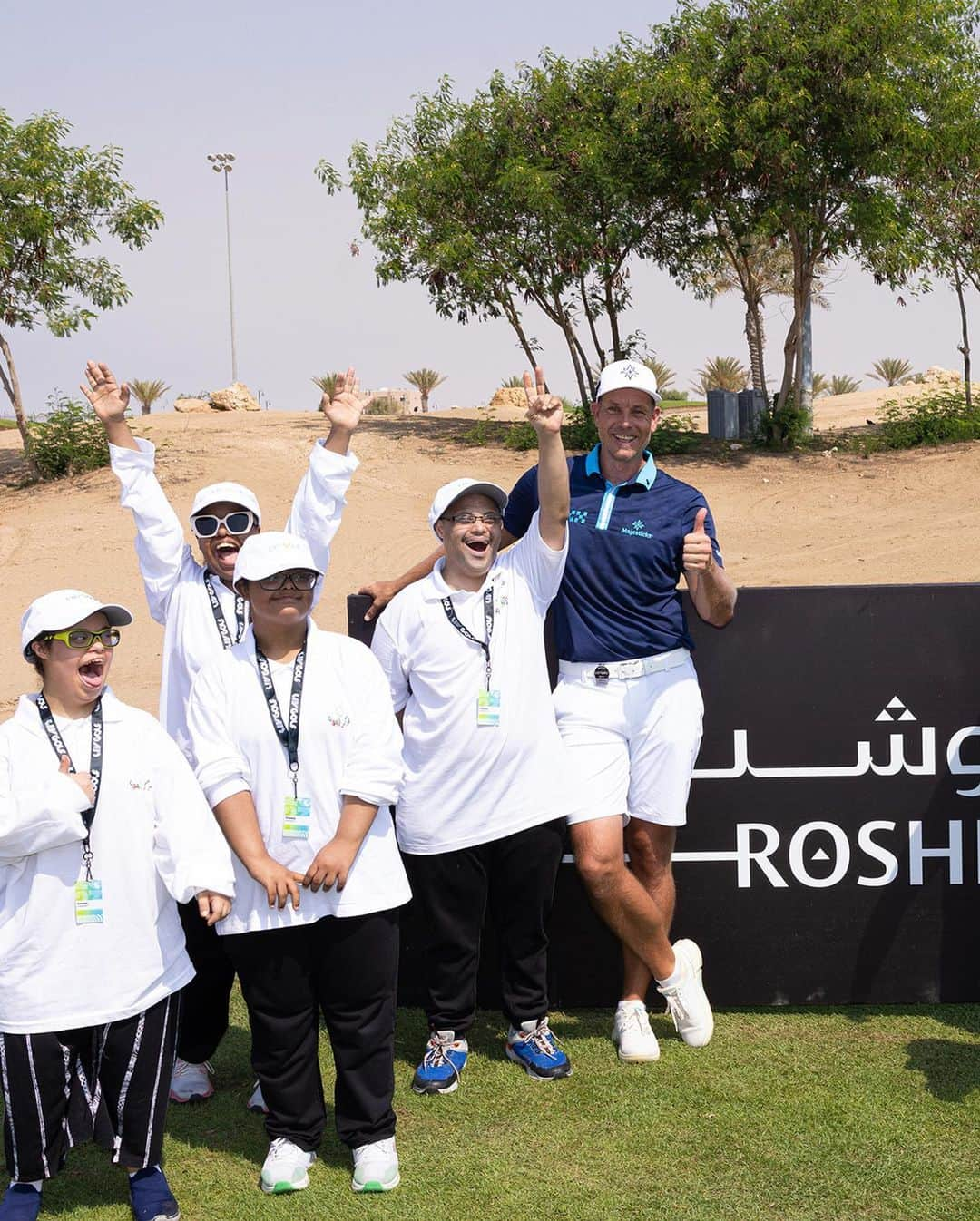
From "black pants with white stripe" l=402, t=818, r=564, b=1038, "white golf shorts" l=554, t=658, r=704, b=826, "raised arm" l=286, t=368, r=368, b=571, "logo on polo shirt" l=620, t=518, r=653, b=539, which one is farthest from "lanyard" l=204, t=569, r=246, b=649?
"logo on polo shirt" l=620, t=518, r=653, b=539

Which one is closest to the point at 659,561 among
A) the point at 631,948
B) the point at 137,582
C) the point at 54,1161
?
the point at 631,948

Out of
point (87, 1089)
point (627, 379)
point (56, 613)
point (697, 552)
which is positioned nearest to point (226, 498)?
point (56, 613)

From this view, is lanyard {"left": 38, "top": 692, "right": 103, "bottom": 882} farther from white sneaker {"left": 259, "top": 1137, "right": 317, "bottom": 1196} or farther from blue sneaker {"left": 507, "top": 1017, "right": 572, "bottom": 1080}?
blue sneaker {"left": 507, "top": 1017, "right": 572, "bottom": 1080}

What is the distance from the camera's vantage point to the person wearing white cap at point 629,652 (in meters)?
4.61

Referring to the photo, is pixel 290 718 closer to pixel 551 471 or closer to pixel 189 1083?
pixel 551 471

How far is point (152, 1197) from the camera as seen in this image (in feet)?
12.4

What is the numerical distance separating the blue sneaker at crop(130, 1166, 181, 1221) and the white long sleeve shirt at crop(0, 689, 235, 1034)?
524 mm

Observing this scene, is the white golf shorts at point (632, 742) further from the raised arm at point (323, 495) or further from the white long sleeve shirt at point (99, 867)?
the white long sleeve shirt at point (99, 867)

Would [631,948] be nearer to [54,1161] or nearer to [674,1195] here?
[674,1195]

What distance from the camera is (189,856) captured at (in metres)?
3.64

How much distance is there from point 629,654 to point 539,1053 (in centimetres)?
137

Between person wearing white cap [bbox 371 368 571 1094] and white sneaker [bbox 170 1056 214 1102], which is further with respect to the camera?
white sneaker [bbox 170 1056 214 1102]

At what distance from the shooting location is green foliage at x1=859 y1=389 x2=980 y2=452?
2077 cm

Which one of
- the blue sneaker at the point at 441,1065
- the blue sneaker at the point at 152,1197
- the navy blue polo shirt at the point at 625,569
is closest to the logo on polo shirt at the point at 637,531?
the navy blue polo shirt at the point at 625,569
